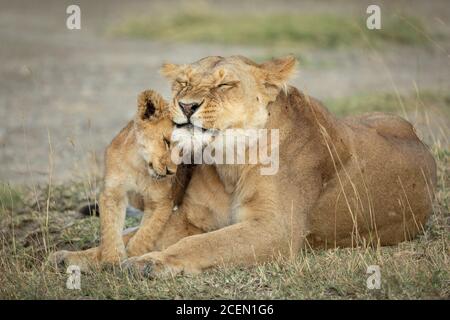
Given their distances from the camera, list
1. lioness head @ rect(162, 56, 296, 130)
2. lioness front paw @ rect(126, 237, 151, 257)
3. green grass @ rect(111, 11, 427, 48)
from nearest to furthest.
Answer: lioness head @ rect(162, 56, 296, 130) < lioness front paw @ rect(126, 237, 151, 257) < green grass @ rect(111, 11, 427, 48)

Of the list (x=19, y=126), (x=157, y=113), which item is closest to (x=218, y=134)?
(x=157, y=113)

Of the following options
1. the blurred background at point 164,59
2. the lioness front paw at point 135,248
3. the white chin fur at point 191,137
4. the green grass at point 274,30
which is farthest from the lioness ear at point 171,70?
the green grass at point 274,30

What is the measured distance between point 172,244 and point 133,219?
125 centimetres

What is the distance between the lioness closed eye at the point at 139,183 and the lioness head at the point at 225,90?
8.9 inches

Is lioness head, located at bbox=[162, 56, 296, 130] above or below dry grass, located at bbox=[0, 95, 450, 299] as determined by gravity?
above

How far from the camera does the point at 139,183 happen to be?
6027 mm

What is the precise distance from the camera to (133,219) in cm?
725

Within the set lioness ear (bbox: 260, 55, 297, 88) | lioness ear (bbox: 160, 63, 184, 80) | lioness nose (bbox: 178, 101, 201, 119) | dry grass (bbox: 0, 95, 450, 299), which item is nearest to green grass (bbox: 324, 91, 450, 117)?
dry grass (bbox: 0, 95, 450, 299)

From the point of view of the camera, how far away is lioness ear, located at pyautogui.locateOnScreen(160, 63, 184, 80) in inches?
233

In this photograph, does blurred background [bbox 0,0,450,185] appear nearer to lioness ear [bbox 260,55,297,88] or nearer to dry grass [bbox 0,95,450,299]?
dry grass [bbox 0,95,450,299]

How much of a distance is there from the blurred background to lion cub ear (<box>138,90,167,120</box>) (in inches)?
79.3

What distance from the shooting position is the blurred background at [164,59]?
10.6m

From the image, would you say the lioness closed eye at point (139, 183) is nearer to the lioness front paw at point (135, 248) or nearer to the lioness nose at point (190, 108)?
the lioness front paw at point (135, 248)

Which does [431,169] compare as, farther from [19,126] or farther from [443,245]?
[19,126]
